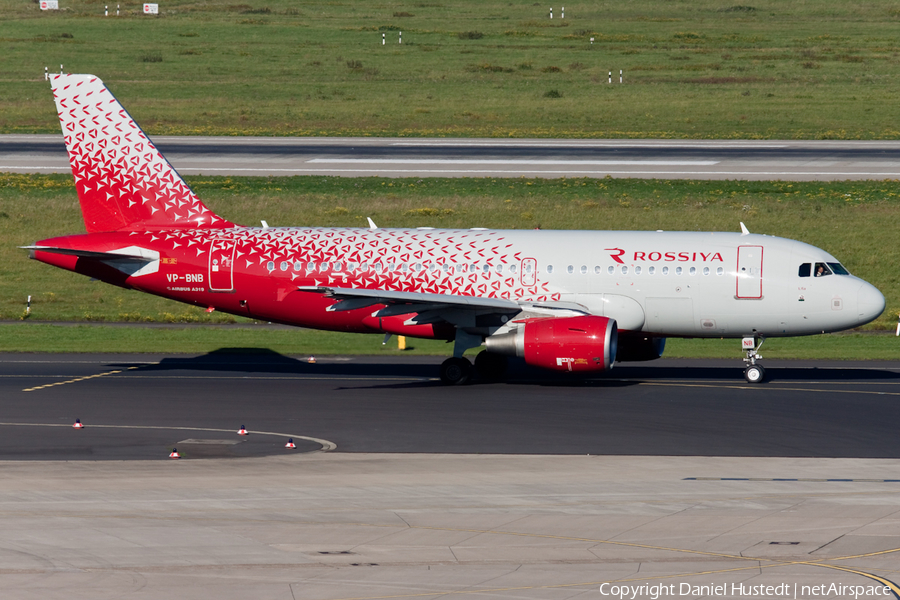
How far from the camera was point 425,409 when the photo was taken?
31703 millimetres

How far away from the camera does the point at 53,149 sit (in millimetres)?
77312

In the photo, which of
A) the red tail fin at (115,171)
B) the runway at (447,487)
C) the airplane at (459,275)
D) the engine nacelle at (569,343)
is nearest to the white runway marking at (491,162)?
the red tail fin at (115,171)

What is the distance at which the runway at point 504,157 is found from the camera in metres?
68.1

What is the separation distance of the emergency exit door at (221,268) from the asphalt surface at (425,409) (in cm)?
301

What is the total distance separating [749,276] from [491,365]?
8.48 m

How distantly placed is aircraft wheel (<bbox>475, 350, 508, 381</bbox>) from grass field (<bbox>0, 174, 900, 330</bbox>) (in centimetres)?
2055

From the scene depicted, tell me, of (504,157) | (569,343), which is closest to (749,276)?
(569,343)

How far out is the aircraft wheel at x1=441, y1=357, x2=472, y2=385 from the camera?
35438mm

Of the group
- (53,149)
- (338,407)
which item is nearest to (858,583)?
(338,407)

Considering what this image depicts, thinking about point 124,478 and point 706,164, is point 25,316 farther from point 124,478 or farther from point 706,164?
point 706,164

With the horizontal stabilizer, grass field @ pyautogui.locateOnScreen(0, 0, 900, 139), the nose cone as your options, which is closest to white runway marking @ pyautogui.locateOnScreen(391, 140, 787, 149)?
grass field @ pyautogui.locateOnScreen(0, 0, 900, 139)

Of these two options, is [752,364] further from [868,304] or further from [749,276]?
[868,304]

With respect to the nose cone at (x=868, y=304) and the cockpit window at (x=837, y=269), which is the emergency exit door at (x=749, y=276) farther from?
the nose cone at (x=868, y=304)

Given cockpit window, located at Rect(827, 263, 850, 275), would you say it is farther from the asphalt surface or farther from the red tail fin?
the red tail fin
